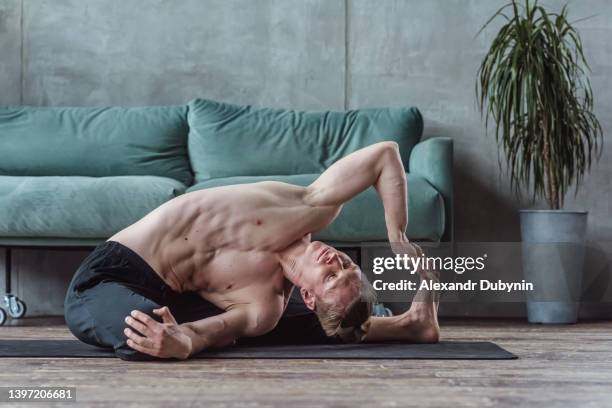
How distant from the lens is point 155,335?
199 centimetres

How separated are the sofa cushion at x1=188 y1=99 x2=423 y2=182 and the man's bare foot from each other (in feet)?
4.51

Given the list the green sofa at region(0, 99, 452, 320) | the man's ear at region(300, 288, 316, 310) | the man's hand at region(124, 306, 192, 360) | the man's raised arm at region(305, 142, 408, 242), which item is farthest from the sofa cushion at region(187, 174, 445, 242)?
the man's hand at region(124, 306, 192, 360)

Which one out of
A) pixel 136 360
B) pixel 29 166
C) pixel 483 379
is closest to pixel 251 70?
pixel 29 166

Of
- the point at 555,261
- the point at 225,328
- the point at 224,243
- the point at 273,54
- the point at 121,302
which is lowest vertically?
the point at 555,261

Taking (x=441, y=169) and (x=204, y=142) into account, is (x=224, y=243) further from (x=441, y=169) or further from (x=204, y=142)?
(x=204, y=142)

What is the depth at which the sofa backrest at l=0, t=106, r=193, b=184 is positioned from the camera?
3.74 meters

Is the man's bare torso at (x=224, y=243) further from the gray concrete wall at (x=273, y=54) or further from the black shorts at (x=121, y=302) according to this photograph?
the gray concrete wall at (x=273, y=54)

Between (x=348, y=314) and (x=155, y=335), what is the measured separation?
54 cm

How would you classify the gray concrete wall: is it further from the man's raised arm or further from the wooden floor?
the wooden floor

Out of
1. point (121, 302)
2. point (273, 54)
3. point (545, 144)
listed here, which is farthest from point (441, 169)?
point (121, 302)

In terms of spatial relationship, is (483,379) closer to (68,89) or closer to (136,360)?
(136,360)

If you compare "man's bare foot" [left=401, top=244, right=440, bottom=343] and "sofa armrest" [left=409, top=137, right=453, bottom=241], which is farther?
"sofa armrest" [left=409, top=137, right=453, bottom=241]

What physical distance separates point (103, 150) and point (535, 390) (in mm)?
2594

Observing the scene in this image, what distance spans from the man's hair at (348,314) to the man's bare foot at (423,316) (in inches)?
7.9
